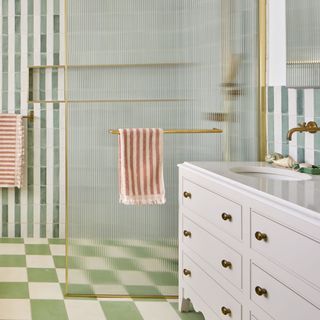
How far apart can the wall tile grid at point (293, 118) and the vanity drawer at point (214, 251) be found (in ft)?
2.15

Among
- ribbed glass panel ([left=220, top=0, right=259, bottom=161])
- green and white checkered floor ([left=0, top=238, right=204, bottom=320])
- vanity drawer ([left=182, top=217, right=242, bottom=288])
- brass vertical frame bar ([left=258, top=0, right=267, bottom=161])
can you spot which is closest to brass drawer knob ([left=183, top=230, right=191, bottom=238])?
vanity drawer ([left=182, top=217, right=242, bottom=288])

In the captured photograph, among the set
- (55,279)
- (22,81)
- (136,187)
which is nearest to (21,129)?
(22,81)

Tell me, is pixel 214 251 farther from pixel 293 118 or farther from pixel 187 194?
pixel 293 118

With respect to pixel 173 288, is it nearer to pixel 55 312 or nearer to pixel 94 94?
pixel 55 312

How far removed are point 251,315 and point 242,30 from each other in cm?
166

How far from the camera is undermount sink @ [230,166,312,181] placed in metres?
2.50

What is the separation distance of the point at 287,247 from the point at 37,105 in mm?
3261

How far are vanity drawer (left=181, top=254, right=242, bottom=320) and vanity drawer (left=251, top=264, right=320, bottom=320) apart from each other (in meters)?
0.22

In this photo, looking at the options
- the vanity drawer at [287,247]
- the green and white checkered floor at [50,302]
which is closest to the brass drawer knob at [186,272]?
the green and white checkered floor at [50,302]

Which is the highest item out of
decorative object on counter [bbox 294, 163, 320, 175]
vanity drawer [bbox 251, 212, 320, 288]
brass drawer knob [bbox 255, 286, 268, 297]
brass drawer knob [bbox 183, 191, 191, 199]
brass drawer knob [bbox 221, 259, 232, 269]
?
decorative object on counter [bbox 294, 163, 320, 175]

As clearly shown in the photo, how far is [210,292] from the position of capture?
8.11 feet

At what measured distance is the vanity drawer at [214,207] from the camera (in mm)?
2176

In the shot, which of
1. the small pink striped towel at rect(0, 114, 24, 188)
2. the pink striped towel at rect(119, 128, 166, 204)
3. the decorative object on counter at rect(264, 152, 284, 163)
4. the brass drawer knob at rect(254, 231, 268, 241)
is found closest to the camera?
the brass drawer knob at rect(254, 231, 268, 241)

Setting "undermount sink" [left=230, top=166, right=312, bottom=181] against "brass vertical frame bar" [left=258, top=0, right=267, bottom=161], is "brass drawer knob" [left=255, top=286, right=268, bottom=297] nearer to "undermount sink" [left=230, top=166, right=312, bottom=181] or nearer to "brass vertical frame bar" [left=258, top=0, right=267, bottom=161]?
"undermount sink" [left=230, top=166, right=312, bottom=181]
